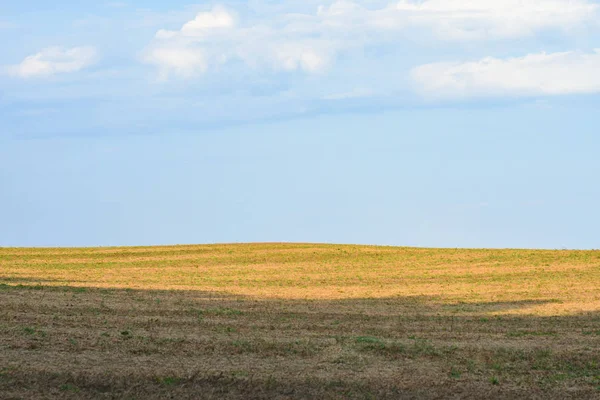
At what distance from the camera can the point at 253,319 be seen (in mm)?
26672

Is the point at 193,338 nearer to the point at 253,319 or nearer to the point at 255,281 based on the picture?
the point at 253,319

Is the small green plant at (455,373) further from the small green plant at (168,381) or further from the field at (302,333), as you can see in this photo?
the small green plant at (168,381)

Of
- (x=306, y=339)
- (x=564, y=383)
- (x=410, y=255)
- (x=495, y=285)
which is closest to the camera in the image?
(x=564, y=383)

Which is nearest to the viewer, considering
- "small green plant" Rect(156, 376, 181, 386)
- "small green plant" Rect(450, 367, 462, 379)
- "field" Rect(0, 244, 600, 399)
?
"small green plant" Rect(156, 376, 181, 386)

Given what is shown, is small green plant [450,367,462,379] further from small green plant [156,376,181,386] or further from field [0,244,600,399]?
small green plant [156,376,181,386]

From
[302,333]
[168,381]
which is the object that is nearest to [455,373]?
[302,333]

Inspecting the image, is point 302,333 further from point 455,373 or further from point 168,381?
point 168,381

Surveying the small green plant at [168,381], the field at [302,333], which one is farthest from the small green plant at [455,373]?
the small green plant at [168,381]

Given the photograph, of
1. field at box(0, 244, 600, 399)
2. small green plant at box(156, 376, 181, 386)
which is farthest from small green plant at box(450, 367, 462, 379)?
small green plant at box(156, 376, 181, 386)

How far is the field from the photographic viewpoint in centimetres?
1709

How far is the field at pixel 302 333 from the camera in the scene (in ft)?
56.1

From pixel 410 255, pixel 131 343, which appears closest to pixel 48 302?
pixel 131 343

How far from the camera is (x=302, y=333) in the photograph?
23.5 meters

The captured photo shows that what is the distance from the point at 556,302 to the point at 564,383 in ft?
Answer: 53.2
